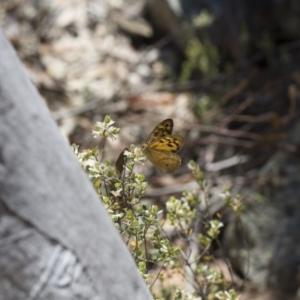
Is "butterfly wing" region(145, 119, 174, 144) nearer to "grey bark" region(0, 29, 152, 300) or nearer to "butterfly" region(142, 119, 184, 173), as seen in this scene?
"butterfly" region(142, 119, 184, 173)

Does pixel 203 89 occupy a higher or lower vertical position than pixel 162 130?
lower

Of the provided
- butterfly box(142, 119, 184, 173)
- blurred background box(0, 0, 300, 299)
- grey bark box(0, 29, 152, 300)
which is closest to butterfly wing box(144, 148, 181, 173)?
butterfly box(142, 119, 184, 173)

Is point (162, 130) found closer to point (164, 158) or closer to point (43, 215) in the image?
point (164, 158)

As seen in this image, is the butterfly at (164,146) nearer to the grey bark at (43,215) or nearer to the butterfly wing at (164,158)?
the butterfly wing at (164,158)

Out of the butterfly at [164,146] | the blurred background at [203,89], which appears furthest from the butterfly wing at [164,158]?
the blurred background at [203,89]

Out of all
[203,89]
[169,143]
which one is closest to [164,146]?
[169,143]

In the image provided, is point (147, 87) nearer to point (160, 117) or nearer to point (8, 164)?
point (160, 117)

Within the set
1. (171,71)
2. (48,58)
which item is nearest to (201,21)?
(171,71)
